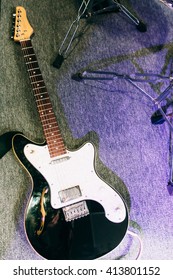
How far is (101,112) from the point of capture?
1489mm

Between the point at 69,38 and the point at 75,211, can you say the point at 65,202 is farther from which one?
the point at 69,38

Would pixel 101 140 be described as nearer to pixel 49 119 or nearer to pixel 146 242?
pixel 49 119

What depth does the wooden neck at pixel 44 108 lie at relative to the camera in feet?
4.21

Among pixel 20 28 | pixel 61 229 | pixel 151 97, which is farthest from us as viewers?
pixel 151 97

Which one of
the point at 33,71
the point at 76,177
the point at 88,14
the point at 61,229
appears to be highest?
the point at 88,14

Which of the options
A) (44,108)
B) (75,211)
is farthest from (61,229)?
(44,108)

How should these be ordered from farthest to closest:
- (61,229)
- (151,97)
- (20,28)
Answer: (151,97)
(20,28)
(61,229)

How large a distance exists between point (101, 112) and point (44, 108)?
0.29m

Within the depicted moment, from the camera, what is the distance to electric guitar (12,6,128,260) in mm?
1251

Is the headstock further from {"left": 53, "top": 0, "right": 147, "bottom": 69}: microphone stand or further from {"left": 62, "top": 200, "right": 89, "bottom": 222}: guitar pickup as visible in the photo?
{"left": 62, "top": 200, "right": 89, "bottom": 222}: guitar pickup

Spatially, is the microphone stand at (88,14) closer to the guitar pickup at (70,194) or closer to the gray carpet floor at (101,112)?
the gray carpet floor at (101,112)

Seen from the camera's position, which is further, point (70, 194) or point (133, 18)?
point (133, 18)

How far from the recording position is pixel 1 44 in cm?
148

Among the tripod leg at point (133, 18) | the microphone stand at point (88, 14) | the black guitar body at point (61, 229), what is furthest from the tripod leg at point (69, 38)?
the black guitar body at point (61, 229)
